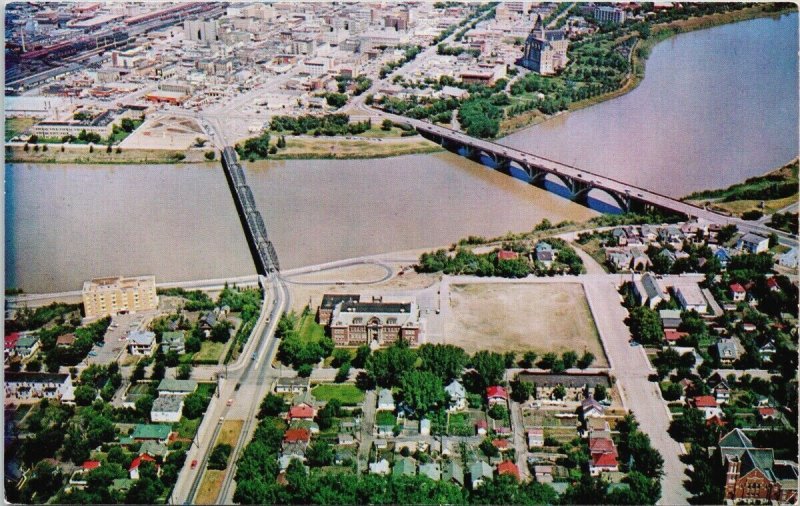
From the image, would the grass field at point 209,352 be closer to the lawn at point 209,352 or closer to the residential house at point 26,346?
the lawn at point 209,352

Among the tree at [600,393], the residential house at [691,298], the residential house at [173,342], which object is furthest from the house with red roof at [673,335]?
the residential house at [173,342]

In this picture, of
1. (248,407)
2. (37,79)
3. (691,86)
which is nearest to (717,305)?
(248,407)

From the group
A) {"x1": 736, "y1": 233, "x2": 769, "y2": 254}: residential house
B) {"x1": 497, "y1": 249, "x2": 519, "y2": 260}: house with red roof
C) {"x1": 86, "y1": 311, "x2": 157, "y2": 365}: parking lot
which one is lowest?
{"x1": 86, "y1": 311, "x2": 157, "y2": 365}: parking lot

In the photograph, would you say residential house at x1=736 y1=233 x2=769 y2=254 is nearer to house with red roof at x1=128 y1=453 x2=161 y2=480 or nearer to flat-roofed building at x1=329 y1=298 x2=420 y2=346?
flat-roofed building at x1=329 y1=298 x2=420 y2=346

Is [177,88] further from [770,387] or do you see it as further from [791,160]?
[770,387]

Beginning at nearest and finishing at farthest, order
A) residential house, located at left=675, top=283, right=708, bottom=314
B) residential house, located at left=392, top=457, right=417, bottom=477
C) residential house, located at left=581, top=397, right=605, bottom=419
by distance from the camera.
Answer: residential house, located at left=392, top=457, right=417, bottom=477, residential house, located at left=581, top=397, right=605, bottom=419, residential house, located at left=675, top=283, right=708, bottom=314

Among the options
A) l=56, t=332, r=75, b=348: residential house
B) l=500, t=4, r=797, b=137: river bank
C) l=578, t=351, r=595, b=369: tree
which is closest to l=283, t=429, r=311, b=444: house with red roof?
l=578, t=351, r=595, b=369: tree
